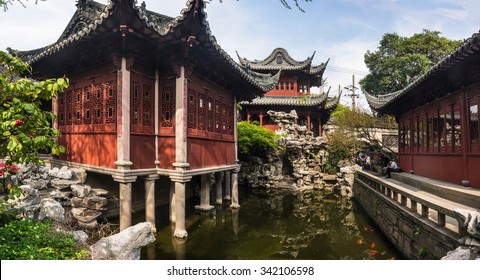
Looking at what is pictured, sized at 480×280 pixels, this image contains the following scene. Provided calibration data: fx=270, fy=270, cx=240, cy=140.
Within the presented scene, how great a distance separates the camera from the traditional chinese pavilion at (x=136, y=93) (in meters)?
6.60

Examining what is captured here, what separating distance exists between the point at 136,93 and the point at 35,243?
4242 millimetres

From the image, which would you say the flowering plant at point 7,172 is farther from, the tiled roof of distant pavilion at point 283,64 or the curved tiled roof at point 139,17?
the tiled roof of distant pavilion at point 283,64

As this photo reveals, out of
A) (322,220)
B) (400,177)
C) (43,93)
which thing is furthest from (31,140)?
(400,177)

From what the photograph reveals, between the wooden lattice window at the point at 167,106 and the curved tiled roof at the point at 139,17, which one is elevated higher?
the curved tiled roof at the point at 139,17

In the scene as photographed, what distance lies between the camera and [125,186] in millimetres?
6879

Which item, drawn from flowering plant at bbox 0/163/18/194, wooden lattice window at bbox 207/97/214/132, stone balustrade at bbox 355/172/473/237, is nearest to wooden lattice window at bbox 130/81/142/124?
wooden lattice window at bbox 207/97/214/132

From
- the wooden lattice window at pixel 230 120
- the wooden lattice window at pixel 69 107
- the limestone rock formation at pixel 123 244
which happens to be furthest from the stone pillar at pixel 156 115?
the wooden lattice window at pixel 230 120

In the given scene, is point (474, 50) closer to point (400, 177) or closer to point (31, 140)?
point (400, 177)

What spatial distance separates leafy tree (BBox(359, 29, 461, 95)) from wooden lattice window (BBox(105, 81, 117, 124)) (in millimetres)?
28825

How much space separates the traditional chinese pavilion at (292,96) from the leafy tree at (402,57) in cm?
859

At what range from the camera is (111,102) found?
7312 mm

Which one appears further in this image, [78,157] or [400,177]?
[400,177]

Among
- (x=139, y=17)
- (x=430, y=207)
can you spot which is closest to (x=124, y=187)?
(x=139, y=17)

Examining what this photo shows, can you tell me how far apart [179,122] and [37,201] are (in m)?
3.68
